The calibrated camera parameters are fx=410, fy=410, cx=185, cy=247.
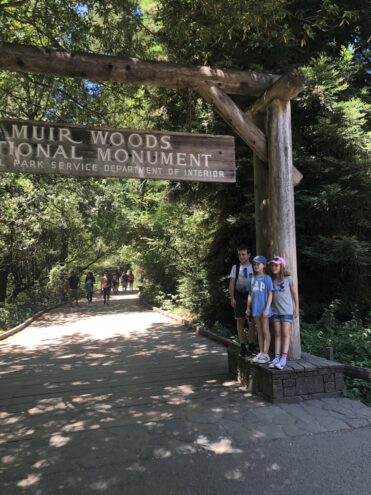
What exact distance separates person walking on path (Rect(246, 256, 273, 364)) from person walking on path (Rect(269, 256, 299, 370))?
93 mm

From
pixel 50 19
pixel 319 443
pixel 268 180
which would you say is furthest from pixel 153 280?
pixel 319 443

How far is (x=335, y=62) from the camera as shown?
865 centimetres

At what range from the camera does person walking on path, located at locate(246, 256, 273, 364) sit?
5.07m

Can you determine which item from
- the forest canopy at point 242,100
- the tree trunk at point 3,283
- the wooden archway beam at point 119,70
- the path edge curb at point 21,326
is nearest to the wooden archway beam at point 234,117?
the wooden archway beam at point 119,70

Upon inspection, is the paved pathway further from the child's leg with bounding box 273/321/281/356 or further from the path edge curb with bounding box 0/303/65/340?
the path edge curb with bounding box 0/303/65/340

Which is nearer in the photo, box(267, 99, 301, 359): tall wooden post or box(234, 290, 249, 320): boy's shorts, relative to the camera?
box(267, 99, 301, 359): tall wooden post

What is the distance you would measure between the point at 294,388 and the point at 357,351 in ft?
7.07

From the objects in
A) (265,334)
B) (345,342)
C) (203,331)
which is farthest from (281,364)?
(203,331)

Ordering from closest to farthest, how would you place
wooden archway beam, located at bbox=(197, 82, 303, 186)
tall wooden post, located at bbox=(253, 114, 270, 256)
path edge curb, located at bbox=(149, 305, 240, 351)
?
wooden archway beam, located at bbox=(197, 82, 303, 186)
tall wooden post, located at bbox=(253, 114, 270, 256)
path edge curb, located at bbox=(149, 305, 240, 351)

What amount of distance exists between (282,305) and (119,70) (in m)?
3.50

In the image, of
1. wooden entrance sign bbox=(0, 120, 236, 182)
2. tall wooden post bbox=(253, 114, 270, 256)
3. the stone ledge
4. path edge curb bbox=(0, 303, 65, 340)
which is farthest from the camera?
path edge curb bbox=(0, 303, 65, 340)

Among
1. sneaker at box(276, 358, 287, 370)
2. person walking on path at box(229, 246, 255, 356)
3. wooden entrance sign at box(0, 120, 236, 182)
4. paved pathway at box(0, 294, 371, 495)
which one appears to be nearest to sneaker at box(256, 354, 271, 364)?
sneaker at box(276, 358, 287, 370)

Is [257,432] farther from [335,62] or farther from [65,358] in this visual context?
[335,62]

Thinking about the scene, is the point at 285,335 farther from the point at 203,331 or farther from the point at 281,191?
the point at 203,331
